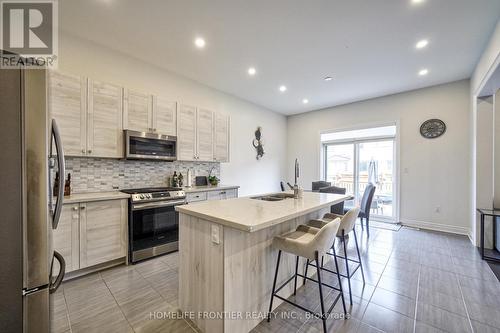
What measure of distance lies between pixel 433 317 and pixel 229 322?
5.88ft

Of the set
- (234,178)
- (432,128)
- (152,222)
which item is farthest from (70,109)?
(432,128)

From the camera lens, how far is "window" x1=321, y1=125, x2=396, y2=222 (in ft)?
16.3

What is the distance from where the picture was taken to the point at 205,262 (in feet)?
5.18

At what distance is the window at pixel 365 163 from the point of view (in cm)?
498

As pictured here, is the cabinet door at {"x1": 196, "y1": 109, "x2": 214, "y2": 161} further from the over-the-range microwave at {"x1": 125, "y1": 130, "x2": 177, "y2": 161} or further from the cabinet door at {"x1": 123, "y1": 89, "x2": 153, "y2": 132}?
the cabinet door at {"x1": 123, "y1": 89, "x2": 153, "y2": 132}

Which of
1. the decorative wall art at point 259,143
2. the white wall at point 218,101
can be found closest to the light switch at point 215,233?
the white wall at point 218,101

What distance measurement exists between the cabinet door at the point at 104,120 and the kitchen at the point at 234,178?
0.06 ft

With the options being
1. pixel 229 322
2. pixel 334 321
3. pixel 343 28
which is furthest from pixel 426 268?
pixel 343 28

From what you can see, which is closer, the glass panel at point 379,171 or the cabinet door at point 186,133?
the cabinet door at point 186,133

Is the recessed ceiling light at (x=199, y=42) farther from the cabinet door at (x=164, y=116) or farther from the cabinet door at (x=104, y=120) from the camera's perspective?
the cabinet door at (x=104, y=120)

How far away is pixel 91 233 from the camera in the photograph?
2436mm

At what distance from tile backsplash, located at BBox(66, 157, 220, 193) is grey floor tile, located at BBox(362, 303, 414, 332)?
10.8 feet

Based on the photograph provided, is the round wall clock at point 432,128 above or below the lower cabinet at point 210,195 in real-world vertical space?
above

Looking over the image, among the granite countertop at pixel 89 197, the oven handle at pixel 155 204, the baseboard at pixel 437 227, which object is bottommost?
the baseboard at pixel 437 227
